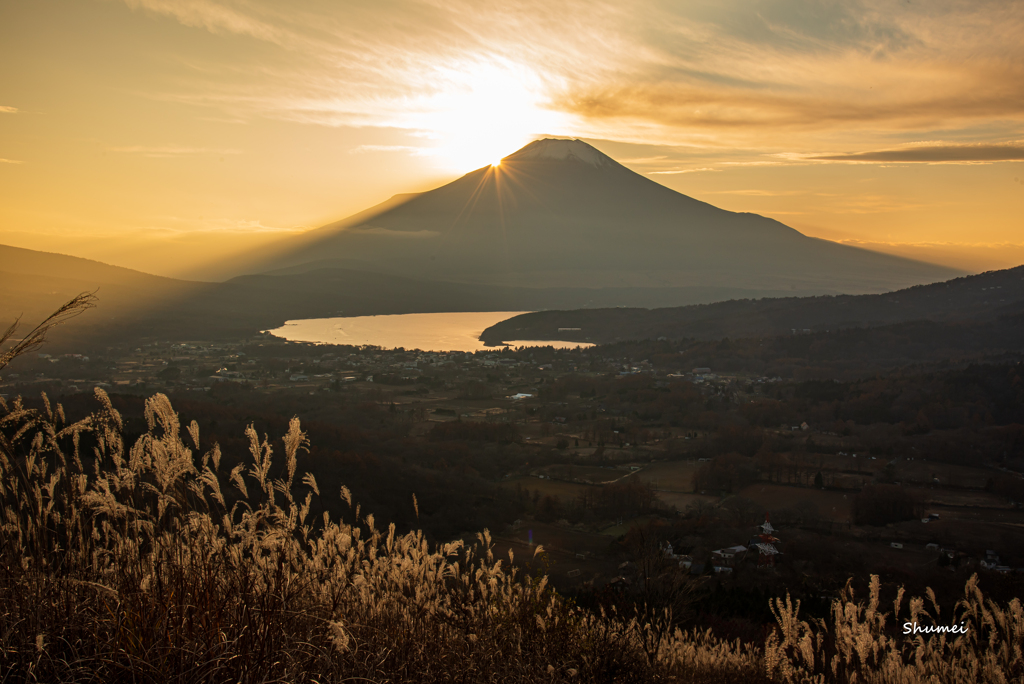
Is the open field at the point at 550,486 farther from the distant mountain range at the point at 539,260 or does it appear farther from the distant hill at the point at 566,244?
the distant hill at the point at 566,244

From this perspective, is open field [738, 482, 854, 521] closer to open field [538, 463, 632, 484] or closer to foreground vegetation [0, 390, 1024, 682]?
open field [538, 463, 632, 484]

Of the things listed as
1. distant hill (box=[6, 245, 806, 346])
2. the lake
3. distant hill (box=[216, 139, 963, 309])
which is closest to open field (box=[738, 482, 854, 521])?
distant hill (box=[6, 245, 806, 346])

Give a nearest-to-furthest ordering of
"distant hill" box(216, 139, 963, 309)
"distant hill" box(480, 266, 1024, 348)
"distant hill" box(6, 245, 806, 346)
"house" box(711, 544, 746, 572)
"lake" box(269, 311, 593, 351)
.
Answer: "house" box(711, 544, 746, 572) → "distant hill" box(6, 245, 806, 346) → "distant hill" box(480, 266, 1024, 348) → "lake" box(269, 311, 593, 351) → "distant hill" box(216, 139, 963, 309)

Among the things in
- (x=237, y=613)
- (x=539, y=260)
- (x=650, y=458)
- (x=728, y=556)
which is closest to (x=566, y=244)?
(x=539, y=260)

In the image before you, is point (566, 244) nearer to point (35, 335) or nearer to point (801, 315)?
point (801, 315)

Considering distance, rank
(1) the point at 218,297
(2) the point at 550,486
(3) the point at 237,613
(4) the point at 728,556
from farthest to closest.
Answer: (1) the point at 218,297 → (2) the point at 550,486 → (4) the point at 728,556 → (3) the point at 237,613

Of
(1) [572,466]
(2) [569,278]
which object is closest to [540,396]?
(1) [572,466]
